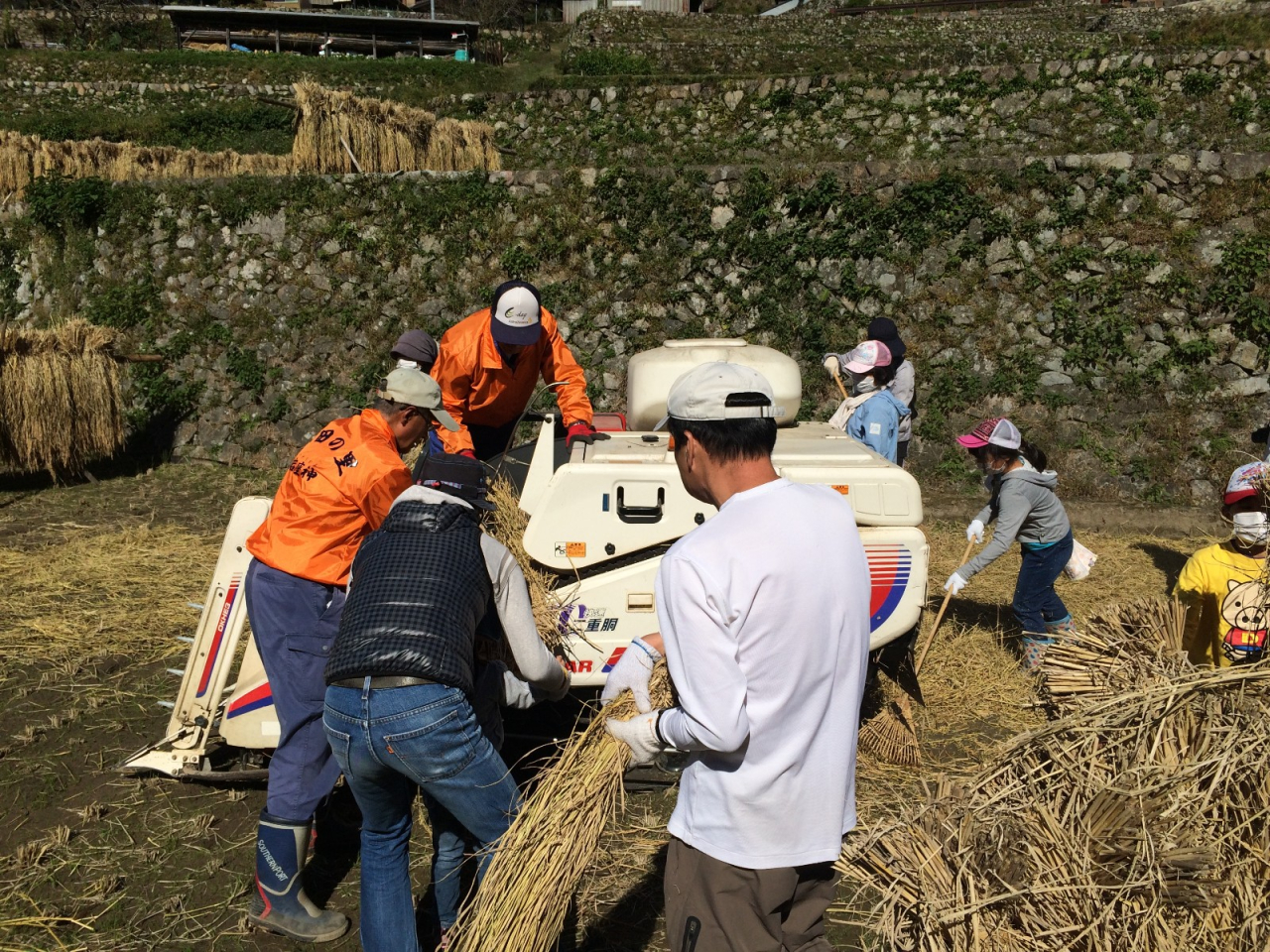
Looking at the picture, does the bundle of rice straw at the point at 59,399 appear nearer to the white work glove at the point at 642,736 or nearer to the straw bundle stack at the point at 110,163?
the straw bundle stack at the point at 110,163

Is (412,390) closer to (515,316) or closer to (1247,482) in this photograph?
(515,316)

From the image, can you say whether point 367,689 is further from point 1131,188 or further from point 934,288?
point 1131,188

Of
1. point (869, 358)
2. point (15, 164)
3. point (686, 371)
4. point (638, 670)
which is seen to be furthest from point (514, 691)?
point (15, 164)

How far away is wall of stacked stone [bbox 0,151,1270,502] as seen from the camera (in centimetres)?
989

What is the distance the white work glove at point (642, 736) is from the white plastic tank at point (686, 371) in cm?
285

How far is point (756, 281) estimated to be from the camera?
36.2ft

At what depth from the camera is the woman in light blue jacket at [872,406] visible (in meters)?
5.49

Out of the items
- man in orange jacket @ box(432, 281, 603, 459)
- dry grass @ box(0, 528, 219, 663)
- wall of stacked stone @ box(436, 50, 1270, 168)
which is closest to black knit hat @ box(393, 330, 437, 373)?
man in orange jacket @ box(432, 281, 603, 459)

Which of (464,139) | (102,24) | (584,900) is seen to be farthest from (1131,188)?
(102,24)

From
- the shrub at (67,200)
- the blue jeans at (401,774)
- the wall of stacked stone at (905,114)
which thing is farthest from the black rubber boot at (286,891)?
the shrub at (67,200)

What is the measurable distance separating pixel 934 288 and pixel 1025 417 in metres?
1.72

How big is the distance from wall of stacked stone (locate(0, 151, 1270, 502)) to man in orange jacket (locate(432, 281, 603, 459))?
5.62 meters

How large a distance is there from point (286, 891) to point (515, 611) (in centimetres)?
143

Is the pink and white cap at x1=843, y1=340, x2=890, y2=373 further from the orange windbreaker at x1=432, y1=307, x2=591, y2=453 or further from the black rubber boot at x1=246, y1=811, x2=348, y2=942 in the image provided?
the black rubber boot at x1=246, y1=811, x2=348, y2=942
